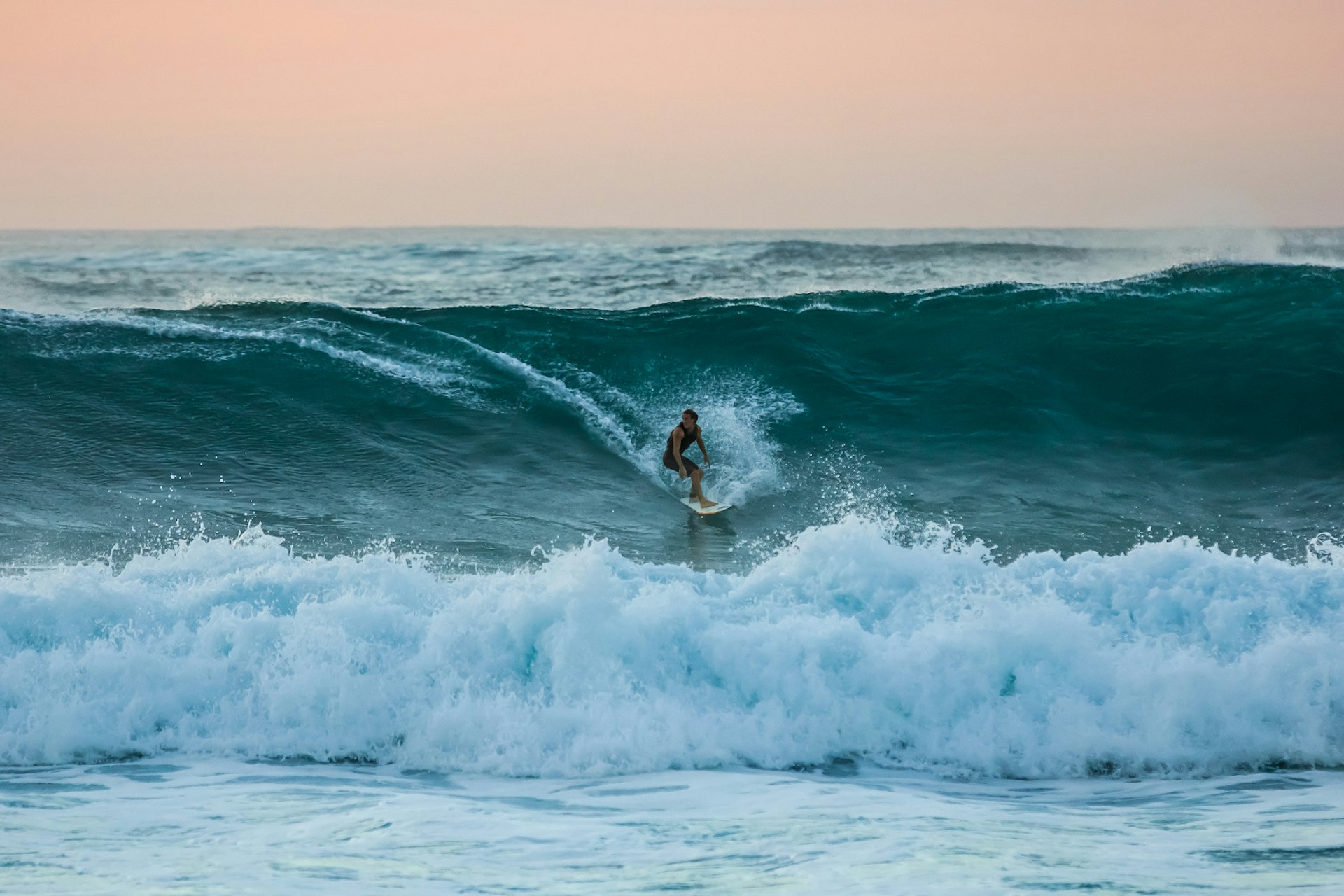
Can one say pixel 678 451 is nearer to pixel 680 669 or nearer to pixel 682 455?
pixel 682 455

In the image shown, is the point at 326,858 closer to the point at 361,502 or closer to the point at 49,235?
the point at 361,502

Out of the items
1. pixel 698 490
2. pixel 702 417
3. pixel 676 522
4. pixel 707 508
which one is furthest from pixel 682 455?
pixel 702 417

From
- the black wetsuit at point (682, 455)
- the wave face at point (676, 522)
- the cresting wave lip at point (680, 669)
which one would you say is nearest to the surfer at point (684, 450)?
the black wetsuit at point (682, 455)

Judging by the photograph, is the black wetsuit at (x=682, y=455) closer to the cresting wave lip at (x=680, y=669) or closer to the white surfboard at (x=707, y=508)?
the white surfboard at (x=707, y=508)

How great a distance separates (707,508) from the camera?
37.4ft

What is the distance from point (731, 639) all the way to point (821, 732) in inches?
30.8

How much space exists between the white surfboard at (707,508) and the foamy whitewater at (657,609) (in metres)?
0.22

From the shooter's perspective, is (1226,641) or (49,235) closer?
(1226,641)

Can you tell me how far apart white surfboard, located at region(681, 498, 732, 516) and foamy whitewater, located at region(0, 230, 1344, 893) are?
22 centimetres

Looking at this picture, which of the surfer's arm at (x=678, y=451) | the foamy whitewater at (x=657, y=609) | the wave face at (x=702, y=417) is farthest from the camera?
the surfer's arm at (x=678, y=451)

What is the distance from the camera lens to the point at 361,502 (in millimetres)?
11156

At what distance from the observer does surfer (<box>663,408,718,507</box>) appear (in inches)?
458

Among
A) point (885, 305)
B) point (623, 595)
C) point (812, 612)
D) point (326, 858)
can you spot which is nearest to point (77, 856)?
point (326, 858)

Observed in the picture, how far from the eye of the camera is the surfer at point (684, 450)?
458 inches
